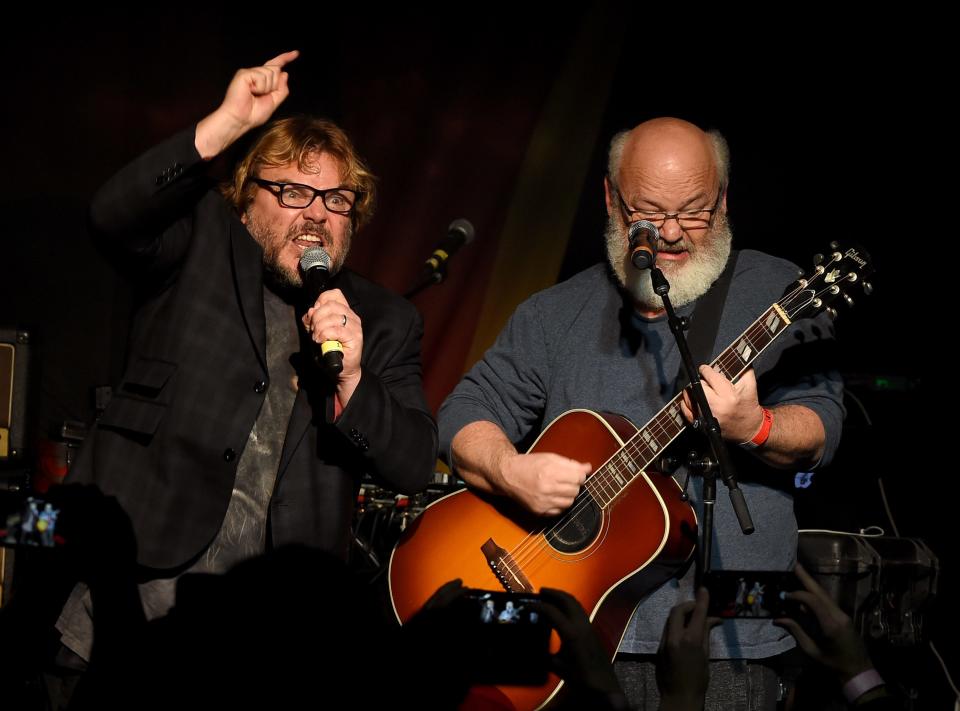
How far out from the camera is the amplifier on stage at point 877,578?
3.58m

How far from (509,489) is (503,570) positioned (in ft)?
0.83

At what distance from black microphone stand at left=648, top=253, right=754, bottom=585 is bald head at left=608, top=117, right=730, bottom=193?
2.03 feet

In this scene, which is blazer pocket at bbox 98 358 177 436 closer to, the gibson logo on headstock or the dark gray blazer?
the dark gray blazer

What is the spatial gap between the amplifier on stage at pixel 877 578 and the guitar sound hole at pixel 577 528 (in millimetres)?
1110

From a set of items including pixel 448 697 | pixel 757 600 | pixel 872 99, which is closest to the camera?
pixel 448 697

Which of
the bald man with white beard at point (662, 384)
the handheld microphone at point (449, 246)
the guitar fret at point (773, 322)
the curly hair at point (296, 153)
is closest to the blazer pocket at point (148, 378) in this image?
the curly hair at point (296, 153)

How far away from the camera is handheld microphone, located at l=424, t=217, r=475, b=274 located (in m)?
3.61

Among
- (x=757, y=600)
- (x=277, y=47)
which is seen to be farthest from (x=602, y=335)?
(x=277, y=47)

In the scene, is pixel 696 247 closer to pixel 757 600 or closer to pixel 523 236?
pixel 757 600

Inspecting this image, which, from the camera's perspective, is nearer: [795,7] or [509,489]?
[509,489]

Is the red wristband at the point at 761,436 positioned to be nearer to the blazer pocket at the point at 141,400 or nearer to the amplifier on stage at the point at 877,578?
the amplifier on stage at the point at 877,578

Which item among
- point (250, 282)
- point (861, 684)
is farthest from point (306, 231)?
point (861, 684)

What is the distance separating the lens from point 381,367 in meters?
3.00

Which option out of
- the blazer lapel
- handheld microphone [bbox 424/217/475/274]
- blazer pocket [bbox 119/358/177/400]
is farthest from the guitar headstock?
blazer pocket [bbox 119/358/177/400]
